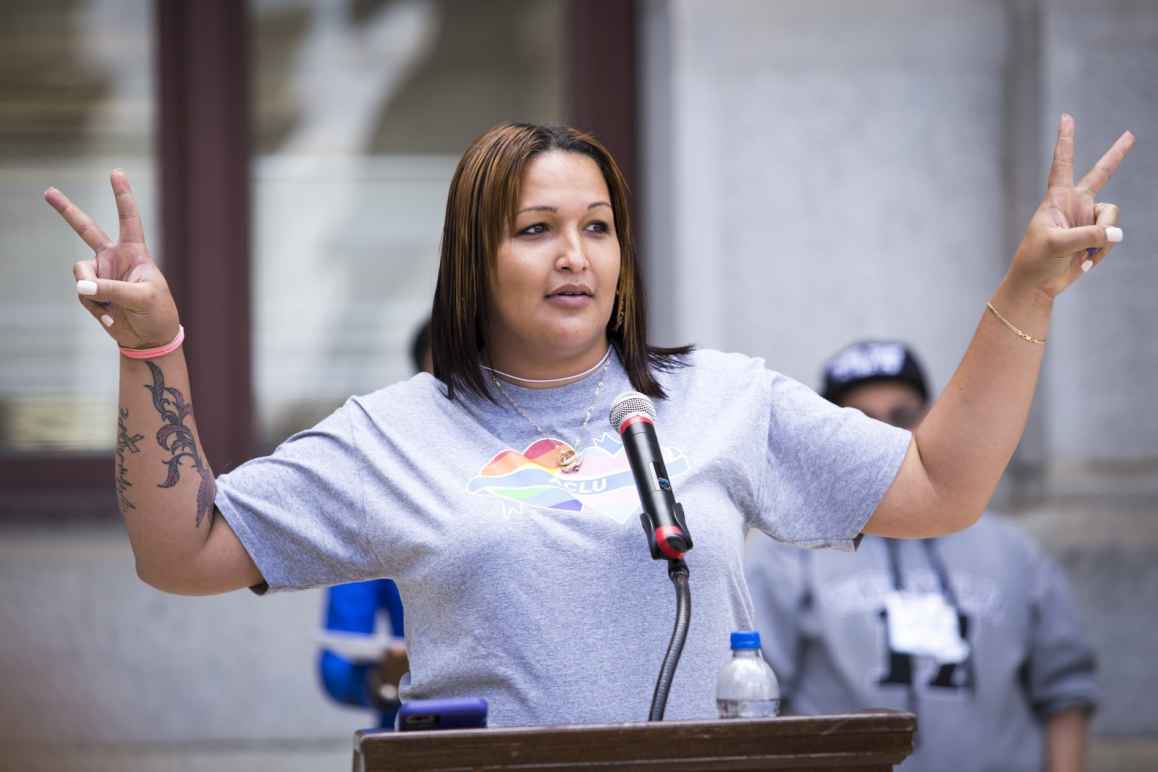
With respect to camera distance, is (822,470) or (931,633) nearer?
(822,470)

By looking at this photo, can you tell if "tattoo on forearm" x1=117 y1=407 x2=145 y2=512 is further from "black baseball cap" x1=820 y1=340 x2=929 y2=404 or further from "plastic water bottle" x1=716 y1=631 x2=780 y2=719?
"black baseball cap" x1=820 y1=340 x2=929 y2=404

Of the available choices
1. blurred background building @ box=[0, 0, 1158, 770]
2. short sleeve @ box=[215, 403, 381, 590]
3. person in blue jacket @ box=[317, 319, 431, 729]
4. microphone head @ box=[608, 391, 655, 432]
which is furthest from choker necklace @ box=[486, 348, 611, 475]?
blurred background building @ box=[0, 0, 1158, 770]

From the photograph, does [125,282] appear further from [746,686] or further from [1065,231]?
[1065,231]

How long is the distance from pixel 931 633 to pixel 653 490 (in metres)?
2.29

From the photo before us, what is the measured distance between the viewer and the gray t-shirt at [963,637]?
4.18 m

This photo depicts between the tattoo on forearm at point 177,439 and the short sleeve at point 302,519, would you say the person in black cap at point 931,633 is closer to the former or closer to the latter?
the short sleeve at point 302,519

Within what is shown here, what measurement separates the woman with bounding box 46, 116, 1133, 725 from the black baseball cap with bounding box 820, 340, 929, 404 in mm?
1893

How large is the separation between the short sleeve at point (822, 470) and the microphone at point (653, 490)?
34 cm

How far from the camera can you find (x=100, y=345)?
591 centimetres

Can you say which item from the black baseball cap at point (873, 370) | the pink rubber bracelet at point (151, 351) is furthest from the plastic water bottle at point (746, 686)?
the black baseball cap at point (873, 370)

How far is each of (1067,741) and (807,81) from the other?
2461 mm

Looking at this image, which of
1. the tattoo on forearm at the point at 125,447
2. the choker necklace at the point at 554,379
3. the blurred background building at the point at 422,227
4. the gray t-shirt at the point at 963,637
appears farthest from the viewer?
the blurred background building at the point at 422,227

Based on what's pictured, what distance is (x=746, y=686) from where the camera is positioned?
6.80 ft

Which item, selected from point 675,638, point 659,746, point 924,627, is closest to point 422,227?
point 924,627
